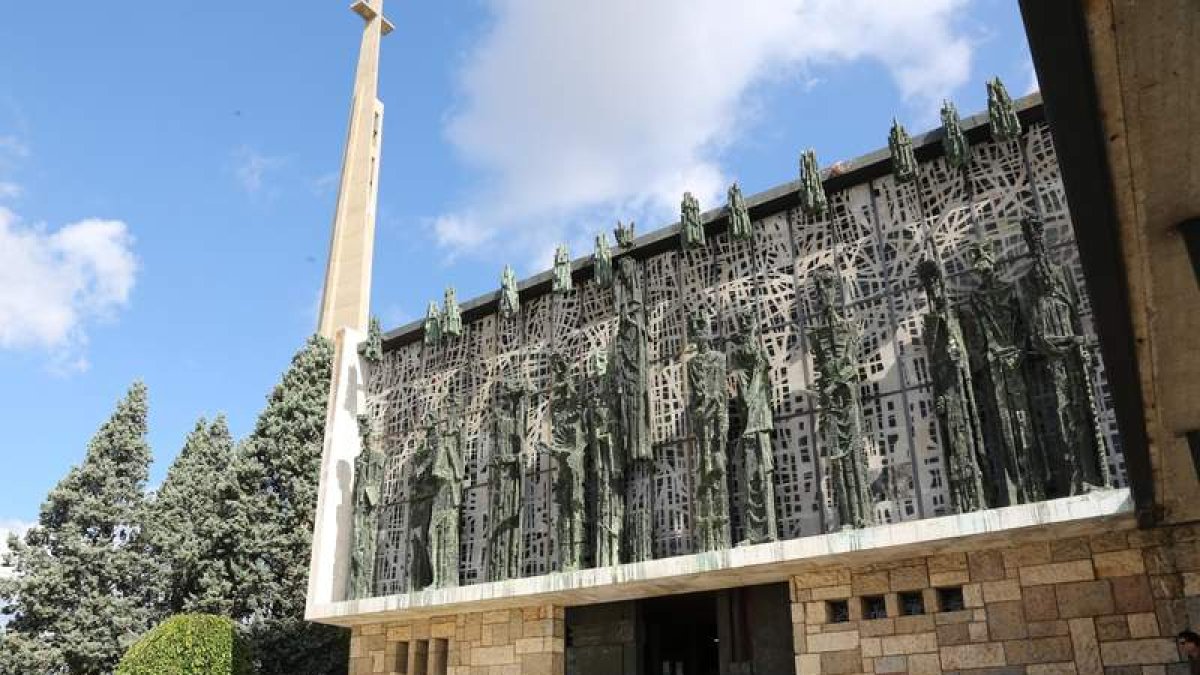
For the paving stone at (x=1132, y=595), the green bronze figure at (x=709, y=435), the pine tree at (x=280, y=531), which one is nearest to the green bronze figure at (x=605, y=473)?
the green bronze figure at (x=709, y=435)

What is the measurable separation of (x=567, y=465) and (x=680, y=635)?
15.3 ft

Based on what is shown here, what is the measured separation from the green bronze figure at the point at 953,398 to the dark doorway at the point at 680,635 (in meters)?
5.07

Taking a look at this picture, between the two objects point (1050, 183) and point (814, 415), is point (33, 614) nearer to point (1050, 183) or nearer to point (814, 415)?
point (814, 415)

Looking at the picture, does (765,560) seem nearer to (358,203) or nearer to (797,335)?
(797,335)

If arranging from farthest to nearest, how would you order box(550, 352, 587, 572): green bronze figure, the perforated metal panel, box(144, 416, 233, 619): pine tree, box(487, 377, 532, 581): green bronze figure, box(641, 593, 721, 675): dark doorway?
box(144, 416, 233, 619): pine tree < box(641, 593, 721, 675): dark doorway < box(487, 377, 532, 581): green bronze figure < box(550, 352, 587, 572): green bronze figure < the perforated metal panel

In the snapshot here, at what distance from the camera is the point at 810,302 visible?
12.1m

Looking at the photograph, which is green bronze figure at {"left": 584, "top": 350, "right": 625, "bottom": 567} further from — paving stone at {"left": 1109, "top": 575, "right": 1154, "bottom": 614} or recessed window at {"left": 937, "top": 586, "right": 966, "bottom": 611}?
paving stone at {"left": 1109, "top": 575, "right": 1154, "bottom": 614}

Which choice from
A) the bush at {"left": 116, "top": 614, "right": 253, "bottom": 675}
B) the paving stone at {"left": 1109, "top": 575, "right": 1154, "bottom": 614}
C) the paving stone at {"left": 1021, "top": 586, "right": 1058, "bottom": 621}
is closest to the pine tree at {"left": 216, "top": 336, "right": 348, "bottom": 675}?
the bush at {"left": 116, "top": 614, "right": 253, "bottom": 675}

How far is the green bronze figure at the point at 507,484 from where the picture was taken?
44.6ft

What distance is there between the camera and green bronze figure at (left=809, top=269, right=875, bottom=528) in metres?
10.7

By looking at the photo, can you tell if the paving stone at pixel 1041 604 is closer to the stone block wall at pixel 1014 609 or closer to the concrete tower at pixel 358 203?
the stone block wall at pixel 1014 609

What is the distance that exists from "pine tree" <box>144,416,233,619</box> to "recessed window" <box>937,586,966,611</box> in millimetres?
13490

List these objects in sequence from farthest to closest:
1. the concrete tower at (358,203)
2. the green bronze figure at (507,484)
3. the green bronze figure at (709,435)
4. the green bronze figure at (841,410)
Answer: the concrete tower at (358,203)
the green bronze figure at (507,484)
the green bronze figure at (709,435)
the green bronze figure at (841,410)

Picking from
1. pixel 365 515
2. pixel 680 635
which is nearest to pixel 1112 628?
pixel 680 635
